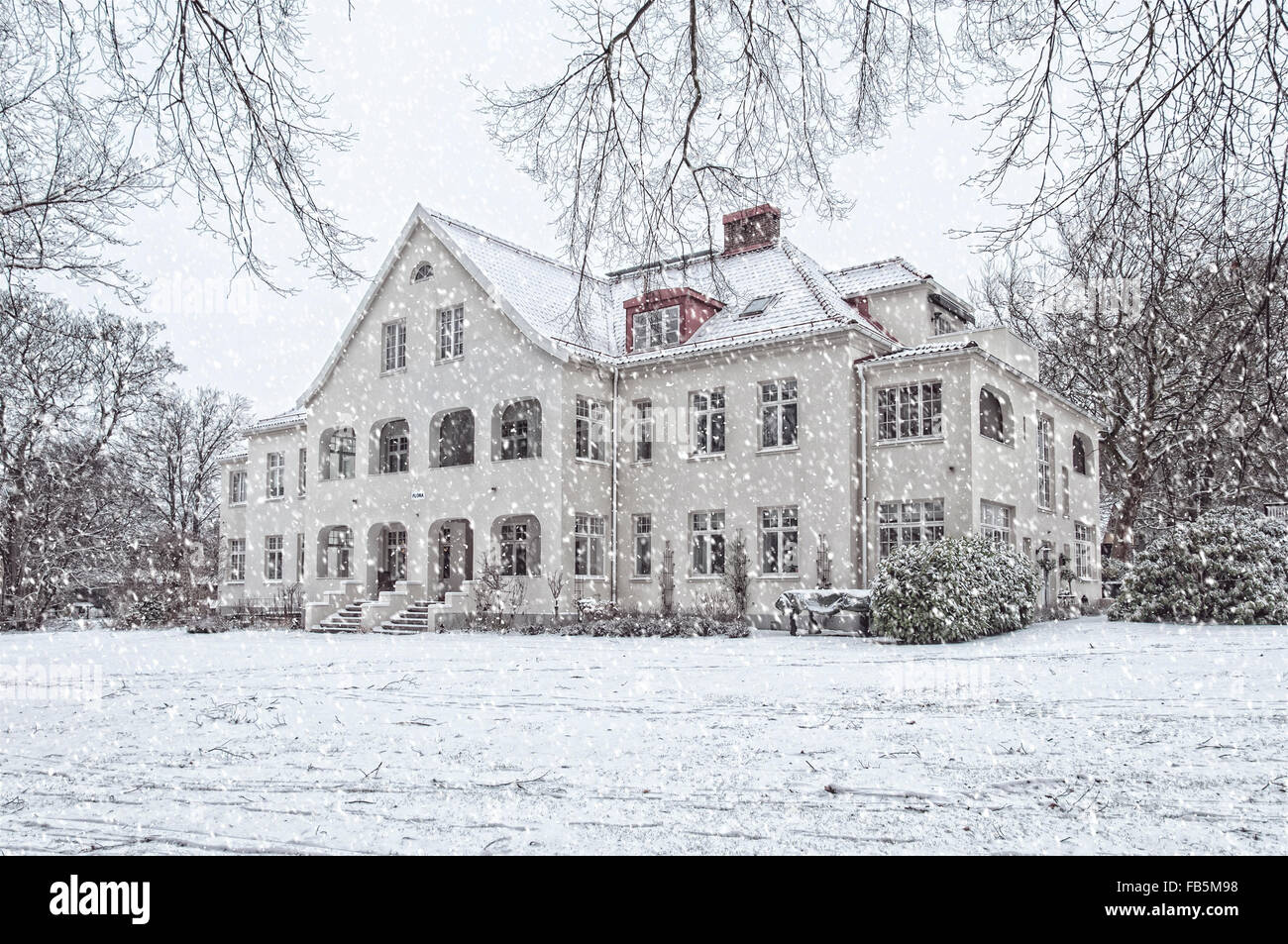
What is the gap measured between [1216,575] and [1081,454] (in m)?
14.0

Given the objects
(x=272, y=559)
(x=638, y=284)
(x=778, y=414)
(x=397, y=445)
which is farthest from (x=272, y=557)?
(x=778, y=414)

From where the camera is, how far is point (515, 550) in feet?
86.8

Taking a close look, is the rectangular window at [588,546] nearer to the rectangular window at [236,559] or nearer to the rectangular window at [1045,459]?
the rectangular window at [1045,459]

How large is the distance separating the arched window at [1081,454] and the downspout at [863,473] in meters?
11.8

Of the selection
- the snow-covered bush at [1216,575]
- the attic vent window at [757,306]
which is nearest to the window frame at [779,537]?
the attic vent window at [757,306]

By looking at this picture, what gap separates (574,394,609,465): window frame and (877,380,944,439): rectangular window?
738 centimetres

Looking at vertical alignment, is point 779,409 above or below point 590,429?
above

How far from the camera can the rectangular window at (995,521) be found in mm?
22286

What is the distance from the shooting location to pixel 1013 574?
1878 cm

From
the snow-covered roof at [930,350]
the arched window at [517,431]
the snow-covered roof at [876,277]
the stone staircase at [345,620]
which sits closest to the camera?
the snow-covered roof at [930,350]

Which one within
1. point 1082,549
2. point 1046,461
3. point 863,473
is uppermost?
point 1046,461

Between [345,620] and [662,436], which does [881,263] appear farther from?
[345,620]

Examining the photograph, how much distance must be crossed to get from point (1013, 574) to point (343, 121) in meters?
16.1

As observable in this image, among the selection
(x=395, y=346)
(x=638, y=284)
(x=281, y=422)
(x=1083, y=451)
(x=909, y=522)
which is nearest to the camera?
(x=909, y=522)
